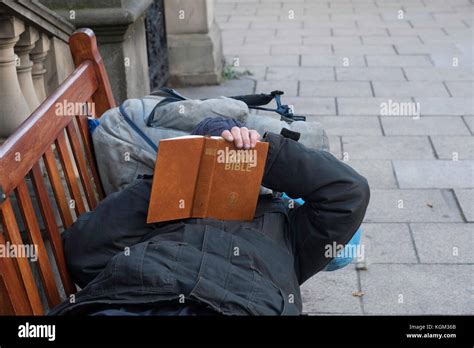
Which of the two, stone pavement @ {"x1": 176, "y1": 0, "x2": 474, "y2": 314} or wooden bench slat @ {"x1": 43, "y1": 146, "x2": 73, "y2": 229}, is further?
stone pavement @ {"x1": 176, "y1": 0, "x2": 474, "y2": 314}

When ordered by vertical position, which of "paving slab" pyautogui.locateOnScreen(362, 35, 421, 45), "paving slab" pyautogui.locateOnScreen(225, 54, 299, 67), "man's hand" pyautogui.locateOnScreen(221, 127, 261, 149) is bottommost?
"paving slab" pyautogui.locateOnScreen(362, 35, 421, 45)

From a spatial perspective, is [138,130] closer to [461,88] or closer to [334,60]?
[461,88]

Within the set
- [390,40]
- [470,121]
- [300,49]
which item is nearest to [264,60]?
[300,49]

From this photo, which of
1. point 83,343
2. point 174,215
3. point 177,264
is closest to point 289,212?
point 174,215

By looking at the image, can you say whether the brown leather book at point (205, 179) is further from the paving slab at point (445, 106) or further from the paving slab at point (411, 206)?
the paving slab at point (445, 106)

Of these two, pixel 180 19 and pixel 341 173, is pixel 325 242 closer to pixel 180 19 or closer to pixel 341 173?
pixel 341 173

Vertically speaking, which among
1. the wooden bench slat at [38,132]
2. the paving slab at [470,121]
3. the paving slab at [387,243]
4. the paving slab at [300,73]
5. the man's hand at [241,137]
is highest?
the wooden bench slat at [38,132]

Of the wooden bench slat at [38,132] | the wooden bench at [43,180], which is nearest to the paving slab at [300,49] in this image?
the wooden bench at [43,180]

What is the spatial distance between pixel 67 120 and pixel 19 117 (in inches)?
27.1

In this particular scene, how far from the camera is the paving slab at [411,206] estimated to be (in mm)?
4715

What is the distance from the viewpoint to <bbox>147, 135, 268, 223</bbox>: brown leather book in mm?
2506

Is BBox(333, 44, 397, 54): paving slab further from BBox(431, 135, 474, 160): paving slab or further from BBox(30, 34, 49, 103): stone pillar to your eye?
BBox(30, 34, 49, 103): stone pillar

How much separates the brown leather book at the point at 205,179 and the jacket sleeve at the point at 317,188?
3.4 inches

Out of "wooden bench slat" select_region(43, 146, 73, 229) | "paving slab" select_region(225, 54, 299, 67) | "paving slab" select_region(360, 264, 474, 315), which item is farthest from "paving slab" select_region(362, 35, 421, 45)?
"wooden bench slat" select_region(43, 146, 73, 229)
